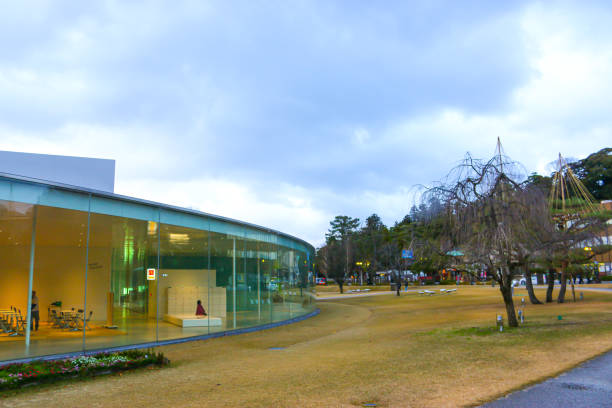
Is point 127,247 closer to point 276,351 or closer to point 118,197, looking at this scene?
point 118,197

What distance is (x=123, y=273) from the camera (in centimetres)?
1980

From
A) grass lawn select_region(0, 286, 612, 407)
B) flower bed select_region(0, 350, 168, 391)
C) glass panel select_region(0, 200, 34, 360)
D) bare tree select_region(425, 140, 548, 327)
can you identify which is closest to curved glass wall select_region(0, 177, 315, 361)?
glass panel select_region(0, 200, 34, 360)

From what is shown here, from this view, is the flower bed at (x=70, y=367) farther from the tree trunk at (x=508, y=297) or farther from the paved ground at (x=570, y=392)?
the tree trunk at (x=508, y=297)

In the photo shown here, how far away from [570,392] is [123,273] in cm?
1762

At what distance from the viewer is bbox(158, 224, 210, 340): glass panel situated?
16406 millimetres

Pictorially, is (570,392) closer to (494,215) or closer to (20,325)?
(494,215)

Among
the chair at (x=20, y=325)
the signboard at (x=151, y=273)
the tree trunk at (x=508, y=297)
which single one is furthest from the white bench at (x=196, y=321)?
the tree trunk at (x=508, y=297)

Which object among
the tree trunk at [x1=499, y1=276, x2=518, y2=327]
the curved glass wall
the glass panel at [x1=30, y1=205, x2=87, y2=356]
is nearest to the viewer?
the curved glass wall

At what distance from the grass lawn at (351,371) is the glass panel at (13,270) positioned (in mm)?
4585

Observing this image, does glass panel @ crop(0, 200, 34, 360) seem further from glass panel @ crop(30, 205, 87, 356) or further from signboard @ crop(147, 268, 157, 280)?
signboard @ crop(147, 268, 157, 280)

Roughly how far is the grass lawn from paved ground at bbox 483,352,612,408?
315mm

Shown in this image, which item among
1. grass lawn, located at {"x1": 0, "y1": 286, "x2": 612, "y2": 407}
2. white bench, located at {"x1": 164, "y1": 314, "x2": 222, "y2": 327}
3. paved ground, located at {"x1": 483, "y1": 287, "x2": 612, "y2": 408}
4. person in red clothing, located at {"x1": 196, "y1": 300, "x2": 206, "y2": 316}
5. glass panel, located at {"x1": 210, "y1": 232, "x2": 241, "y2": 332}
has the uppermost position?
glass panel, located at {"x1": 210, "y1": 232, "x2": 241, "y2": 332}

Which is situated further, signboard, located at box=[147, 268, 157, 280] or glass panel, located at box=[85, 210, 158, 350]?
signboard, located at box=[147, 268, 157, 280]

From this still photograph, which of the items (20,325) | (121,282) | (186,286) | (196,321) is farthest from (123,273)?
(196,321)
